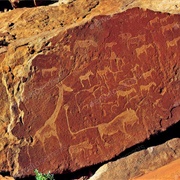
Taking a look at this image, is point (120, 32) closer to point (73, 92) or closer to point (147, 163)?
point (73, 92)

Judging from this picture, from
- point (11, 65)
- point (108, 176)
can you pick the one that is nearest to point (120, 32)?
point (11, 65)

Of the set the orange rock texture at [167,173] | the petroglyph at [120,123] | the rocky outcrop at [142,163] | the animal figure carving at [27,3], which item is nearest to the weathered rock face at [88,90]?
the petroglyph at [120,123]

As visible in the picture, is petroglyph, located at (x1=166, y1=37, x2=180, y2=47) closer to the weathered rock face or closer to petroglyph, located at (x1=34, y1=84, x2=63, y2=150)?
the weathered rock face

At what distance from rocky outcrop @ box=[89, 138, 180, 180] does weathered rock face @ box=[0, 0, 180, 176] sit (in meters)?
0.17

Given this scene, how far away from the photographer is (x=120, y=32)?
16.3 feet

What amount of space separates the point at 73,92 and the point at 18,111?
27.6 inches

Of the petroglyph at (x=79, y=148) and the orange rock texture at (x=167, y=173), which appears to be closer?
the orange rock texture at (x=167, y=173)

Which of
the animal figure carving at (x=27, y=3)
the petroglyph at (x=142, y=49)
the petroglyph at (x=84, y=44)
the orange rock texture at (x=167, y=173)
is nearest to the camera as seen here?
the orange rock texture at (x=167, y=173)

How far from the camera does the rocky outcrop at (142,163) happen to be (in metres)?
4.46

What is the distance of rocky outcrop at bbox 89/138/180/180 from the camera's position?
4.46 metres

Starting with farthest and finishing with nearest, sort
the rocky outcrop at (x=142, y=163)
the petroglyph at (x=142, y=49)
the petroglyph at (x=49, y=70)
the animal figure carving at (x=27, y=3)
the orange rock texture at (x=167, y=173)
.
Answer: the animal figure carving at (x=27, y=3)
the petroglyph at (x=142, y=49)
the petroglyph at (x=49, y=70)
the rocky outcrop at (x=142, y=163)
the orange rock texture at (x=167, y=173)

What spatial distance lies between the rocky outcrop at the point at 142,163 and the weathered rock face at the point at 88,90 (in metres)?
0.17

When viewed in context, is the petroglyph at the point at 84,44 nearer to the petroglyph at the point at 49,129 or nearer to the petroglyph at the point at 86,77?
the petroglyph at the point at 86,77

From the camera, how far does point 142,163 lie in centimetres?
459
